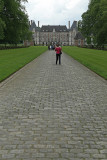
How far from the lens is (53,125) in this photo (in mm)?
5586

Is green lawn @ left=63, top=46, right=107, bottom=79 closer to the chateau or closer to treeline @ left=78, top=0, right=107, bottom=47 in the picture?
treeline @ left=78, top=0, right=107, bottom=47

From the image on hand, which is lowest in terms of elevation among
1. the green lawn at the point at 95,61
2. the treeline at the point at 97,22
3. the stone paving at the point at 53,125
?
the green lawn at the point at 95,61

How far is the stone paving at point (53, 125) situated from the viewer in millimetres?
4184

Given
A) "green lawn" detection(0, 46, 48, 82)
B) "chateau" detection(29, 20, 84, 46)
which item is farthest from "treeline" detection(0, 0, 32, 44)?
"chateau" detection(29, 20, 84, 46)

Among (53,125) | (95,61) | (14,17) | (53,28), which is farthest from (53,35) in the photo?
(53,125)

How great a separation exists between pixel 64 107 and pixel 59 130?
1.95 m

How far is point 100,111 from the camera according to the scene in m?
6.79

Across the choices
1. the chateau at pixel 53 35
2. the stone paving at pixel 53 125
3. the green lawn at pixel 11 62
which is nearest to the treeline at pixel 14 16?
the green lawn at pixel 11 62

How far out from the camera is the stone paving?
13.7ft

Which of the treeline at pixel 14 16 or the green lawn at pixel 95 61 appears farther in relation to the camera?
the treeline at pixel 14 16

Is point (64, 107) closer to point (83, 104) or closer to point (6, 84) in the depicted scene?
point (83, 104)

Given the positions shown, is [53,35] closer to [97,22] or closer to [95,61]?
[97,22]

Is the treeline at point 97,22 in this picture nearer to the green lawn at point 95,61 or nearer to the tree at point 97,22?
the tree at point 97,22

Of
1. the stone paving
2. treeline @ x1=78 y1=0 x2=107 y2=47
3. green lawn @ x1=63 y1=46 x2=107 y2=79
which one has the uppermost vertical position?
treeline @ x1=78 y1=0 x2=107 y2=47
